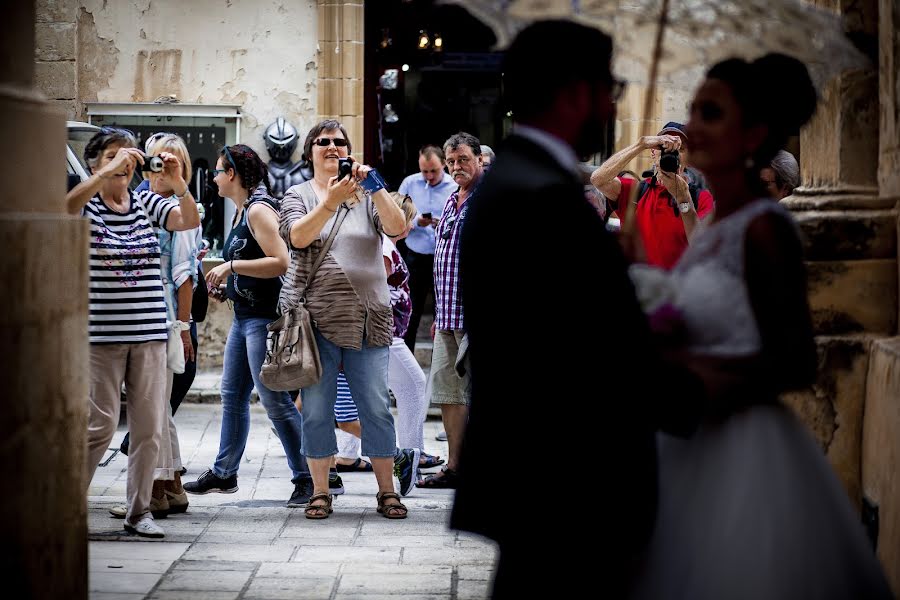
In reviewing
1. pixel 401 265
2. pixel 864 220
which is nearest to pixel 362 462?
pixel 401 265

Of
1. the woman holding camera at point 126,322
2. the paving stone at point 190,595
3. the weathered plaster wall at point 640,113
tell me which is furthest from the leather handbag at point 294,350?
the weathered plaster wall at point 640,113

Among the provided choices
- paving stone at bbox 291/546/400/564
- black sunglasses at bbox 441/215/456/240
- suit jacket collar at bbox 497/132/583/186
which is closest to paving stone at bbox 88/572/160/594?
paving stone at bbox 291/546/400/564

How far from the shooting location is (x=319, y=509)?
→ 6469mm

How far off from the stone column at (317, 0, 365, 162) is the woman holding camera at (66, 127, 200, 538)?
20.9ft

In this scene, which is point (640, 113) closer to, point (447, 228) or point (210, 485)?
point (447, 228)

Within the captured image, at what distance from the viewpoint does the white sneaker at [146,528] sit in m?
5.93

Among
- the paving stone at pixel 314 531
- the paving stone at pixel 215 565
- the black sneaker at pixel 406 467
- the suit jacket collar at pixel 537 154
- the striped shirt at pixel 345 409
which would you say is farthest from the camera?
the striped shirt at pixel 345 409

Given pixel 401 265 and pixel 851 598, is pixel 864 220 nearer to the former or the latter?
pixel 851 598

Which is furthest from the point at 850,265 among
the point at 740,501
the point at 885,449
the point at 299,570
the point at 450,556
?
the point at 299,570

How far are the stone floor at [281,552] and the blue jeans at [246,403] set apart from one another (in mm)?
253

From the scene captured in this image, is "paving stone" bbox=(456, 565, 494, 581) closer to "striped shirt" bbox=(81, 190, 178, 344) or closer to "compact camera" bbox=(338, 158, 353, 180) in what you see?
"striped shirt" bbox=(81, 190, 178, 344)

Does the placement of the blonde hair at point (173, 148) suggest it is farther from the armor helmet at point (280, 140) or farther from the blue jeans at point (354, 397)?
the armor helmet at point (280, 140)

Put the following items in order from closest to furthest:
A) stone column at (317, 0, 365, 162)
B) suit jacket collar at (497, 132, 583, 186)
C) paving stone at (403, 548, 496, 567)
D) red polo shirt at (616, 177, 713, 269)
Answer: suit jacket collar at (497, 132, 583, 186) → paving stone at (403, 548, 496, 567) → red polo shirt at (616, 177, 713, 269) → stone column at (317, 0, 365, 162)

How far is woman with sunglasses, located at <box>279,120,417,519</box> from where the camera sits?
21.0 ft
